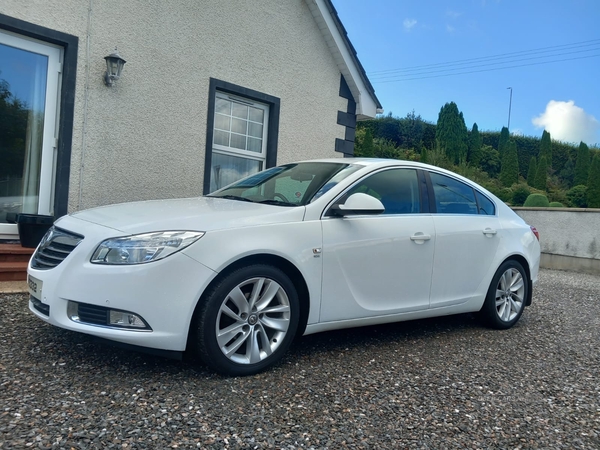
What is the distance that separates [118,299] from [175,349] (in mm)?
434

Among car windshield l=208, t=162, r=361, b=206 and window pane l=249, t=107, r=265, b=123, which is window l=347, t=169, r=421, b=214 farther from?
window pane l=249, t=107, r=265, b=123

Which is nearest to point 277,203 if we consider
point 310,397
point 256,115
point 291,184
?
point 291,184

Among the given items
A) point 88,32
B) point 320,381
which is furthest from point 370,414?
point 88,32

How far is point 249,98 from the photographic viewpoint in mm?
7758

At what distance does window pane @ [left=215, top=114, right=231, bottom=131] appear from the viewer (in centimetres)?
748

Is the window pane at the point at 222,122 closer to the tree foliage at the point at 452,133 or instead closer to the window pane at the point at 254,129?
the window pane at the point at 254,129

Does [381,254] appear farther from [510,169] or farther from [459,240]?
[510,169]

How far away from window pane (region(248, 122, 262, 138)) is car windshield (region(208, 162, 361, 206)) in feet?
10.9

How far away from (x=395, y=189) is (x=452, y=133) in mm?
29608

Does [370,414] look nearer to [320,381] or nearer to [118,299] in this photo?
[320,381]

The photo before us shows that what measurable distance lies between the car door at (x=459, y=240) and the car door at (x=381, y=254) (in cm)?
14

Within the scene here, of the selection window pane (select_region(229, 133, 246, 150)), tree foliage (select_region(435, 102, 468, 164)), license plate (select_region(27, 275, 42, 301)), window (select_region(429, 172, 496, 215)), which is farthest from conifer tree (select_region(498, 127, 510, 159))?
license plate (select_region(27, 275, 42, 301))

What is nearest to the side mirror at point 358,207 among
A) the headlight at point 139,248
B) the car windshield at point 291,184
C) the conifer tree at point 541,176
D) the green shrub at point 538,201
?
the car windshield at point 291,184

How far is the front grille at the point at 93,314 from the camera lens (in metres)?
2.97
